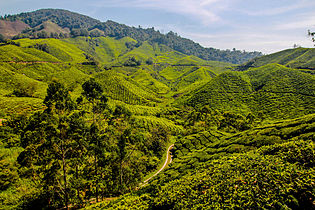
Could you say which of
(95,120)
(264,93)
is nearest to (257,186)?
(95,120)

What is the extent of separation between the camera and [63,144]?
1905 centimetres

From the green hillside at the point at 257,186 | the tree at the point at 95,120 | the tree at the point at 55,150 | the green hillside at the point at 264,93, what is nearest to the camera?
the green hillside at the point at 257,186

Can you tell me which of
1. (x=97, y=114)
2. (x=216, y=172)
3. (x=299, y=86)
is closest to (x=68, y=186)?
(x=216, y=172)

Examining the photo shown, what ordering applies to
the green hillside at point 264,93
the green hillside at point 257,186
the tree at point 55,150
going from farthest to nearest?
the green hillside at point 264,93, the tree at point 55,150, the green hillside at point 257,186

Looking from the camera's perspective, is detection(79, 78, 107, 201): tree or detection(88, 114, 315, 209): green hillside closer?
detection(88, 114, 315, 209): green hillside

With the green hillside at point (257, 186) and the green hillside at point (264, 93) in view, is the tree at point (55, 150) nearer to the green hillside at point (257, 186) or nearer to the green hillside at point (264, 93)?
the green hillside at point (257, 186)

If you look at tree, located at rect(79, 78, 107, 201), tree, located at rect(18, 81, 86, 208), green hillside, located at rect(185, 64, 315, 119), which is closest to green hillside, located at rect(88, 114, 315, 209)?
tree, located at rect(79, 78, 107, 201)

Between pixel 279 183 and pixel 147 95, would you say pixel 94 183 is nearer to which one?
pixel 279 183

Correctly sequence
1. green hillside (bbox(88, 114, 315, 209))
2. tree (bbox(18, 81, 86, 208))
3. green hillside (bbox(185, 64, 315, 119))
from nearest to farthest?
1. green hillside (bbox(88, 114, 315, 209))
2. tree (bbox(18, 81, 86, 208))
3. green hillside (bbox(185, 64, 315, 119))

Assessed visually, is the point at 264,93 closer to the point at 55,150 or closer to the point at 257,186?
the point at 257,186

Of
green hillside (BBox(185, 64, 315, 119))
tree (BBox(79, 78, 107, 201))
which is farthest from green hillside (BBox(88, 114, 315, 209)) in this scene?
green hillside (BBox(185, 64, 315, 119))

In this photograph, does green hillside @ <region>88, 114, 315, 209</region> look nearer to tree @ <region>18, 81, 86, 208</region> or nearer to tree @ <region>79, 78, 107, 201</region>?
tree @ <region>79, 78, 107, 201</region>

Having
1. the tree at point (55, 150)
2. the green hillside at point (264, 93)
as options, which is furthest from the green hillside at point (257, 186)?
the green hillside at point (264, 93)

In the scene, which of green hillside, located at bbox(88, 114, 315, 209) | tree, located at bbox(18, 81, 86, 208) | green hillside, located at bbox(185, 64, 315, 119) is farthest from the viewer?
green hillside, located at bbox(185, 64, 315, 119)
